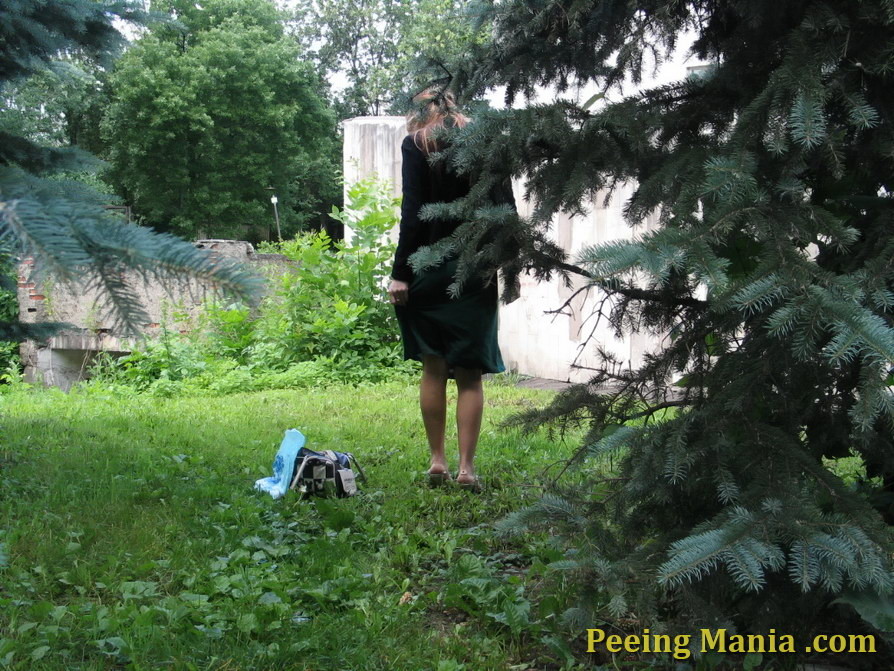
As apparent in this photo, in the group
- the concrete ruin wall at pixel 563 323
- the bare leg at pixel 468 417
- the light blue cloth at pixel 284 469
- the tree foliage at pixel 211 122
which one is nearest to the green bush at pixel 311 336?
the concrete ruin wall at pixel 563 323

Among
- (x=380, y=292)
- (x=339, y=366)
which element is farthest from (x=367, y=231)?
(x=339, y=366)

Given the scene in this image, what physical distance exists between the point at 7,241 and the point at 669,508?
186 cm

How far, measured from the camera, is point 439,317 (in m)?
4.30

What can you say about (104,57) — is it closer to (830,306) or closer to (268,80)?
(830,306)

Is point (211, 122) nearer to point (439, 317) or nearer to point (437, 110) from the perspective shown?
point (439, 317)

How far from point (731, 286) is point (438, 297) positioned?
2391 millimetres

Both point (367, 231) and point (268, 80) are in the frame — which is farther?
point (268, 80)

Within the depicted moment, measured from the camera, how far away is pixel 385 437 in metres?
5.66

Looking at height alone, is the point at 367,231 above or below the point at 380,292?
above

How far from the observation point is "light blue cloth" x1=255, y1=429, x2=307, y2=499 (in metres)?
4.11

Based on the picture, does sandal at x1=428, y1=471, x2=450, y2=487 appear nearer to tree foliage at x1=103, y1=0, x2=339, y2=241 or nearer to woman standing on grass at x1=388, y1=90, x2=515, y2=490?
woman standing on grass at x1=388, y1=90, x2=515, y2=490

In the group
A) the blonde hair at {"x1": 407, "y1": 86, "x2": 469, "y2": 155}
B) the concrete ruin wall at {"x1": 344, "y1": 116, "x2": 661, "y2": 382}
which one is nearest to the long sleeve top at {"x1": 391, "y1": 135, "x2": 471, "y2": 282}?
the blonde hair at {"x1": 407, "y1": 86, "x2": 469, "y2": 155}

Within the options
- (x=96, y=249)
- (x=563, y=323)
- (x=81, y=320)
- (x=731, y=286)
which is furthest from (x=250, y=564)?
(x=81, y=320)

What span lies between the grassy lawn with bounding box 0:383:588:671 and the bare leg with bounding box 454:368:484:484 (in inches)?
5.2
